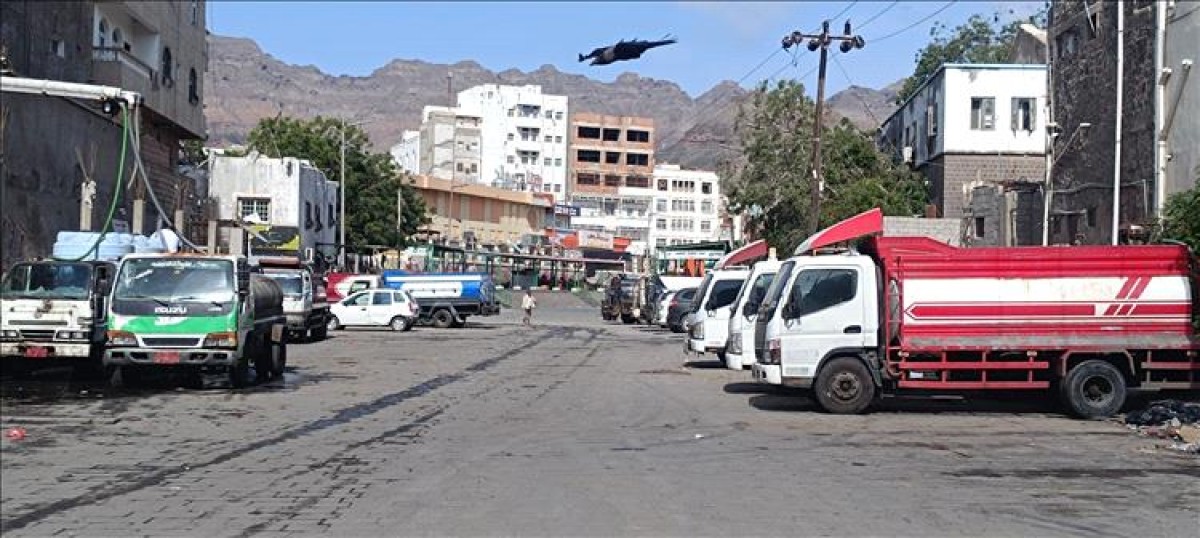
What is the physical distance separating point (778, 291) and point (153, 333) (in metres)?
9.89

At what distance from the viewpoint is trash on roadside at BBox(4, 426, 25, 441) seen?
22.3 feet

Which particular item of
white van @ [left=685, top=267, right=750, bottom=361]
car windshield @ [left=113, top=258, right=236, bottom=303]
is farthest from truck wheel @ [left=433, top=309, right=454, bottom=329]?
car windshield @ [left=113, top=258, right=236, bottom=303]

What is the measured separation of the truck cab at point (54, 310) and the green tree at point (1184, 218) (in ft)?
56.7

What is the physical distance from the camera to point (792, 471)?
1205 centimetres

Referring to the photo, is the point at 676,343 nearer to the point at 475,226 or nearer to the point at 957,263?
the point at 957,263

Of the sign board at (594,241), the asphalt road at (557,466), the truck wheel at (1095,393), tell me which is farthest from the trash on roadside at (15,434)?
the sign board at (594,241)

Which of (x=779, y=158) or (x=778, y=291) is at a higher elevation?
(x=779, y=158)

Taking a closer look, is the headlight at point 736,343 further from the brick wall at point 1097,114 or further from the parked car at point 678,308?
the parked car at point 678,308

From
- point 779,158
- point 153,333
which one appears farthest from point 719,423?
point 779,158

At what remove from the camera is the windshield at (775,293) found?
1852 cm

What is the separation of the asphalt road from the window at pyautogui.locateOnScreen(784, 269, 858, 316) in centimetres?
161

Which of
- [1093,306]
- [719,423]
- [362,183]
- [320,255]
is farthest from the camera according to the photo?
[362,183]

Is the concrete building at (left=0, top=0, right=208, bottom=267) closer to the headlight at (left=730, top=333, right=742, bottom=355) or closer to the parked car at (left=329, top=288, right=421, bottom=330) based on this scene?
the parked car at (left=329, top=288, right=421, bottom=330)

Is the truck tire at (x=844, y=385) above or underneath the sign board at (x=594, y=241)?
underneath
